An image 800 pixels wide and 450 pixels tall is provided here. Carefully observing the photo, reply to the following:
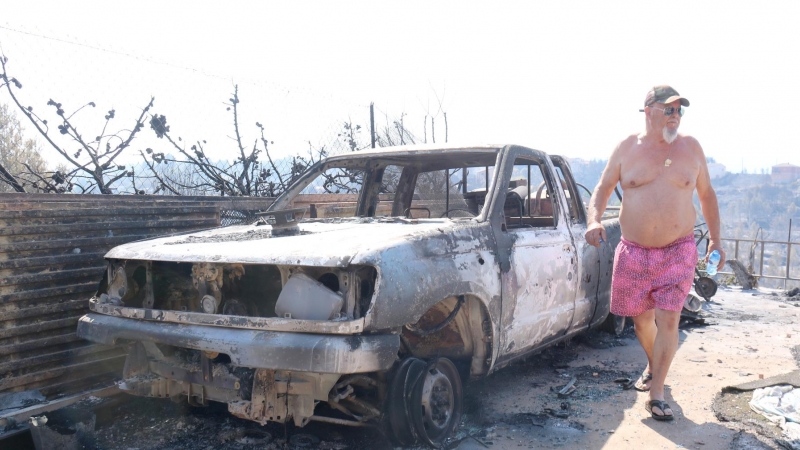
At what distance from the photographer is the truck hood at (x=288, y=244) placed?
2715 mm

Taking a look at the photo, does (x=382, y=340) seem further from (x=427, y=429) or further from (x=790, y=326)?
(x=790, y=326)

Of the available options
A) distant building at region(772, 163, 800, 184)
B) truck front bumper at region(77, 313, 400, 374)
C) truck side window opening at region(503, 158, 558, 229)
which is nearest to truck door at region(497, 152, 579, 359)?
truck side window opening at region(503, 158, 558, 229)

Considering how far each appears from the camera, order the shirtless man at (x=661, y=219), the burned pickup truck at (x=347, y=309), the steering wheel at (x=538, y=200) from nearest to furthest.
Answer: the burned pickup truck at (x=347, y=309) < the shirtless man at (x=661, y=219) < the steering wheel at (x=538, y=200)

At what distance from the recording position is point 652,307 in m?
3.85

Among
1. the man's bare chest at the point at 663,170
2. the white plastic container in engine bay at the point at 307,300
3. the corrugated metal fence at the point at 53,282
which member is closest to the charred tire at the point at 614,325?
the man's bare chest at the point at 663,170

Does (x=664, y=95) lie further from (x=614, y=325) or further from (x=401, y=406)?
(x=614, y=325)

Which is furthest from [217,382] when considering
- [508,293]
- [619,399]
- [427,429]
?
[619,399]

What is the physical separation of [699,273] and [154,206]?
6629 mm

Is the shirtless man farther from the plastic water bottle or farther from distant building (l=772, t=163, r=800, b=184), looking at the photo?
distant building (l=772, t=163, r=800, b=184)

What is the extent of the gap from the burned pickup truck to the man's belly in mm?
584

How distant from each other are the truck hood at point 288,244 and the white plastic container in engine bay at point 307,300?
11cm

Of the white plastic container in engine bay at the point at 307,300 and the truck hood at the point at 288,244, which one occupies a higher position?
the truck hood at the point at 288,244

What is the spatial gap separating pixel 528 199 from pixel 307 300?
2820mm

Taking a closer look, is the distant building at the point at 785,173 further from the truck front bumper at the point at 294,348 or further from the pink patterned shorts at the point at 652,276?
the truck front bumper at the point at 294,348
